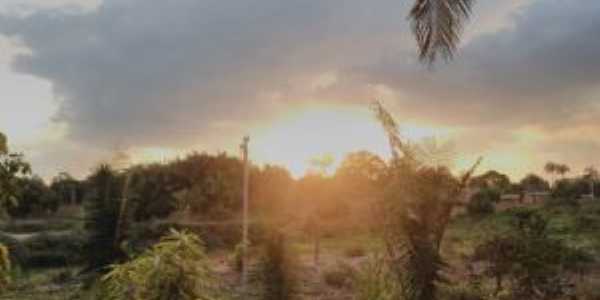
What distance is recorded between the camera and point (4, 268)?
431cm

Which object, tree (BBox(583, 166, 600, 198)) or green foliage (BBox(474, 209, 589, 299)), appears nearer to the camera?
green foliage (BBox(474, 209, 589, 299))

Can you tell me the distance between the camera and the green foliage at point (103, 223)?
699 inches

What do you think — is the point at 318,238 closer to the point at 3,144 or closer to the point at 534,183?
the point at 3,144

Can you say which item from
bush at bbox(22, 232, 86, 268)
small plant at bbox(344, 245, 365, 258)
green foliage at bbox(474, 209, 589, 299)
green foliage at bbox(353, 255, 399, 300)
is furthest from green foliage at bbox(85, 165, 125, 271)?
green foliage at bbox(474, 209, 589, 299)

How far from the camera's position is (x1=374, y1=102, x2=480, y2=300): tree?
10.6 metres

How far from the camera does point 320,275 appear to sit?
19.0 meters

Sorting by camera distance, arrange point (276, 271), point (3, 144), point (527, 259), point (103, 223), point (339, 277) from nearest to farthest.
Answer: point (3, 144) < point (276, 271) < point (527, 259) < point (339, 277) < point (103, 223)

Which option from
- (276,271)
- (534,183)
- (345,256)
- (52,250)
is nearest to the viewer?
A: (276,271)

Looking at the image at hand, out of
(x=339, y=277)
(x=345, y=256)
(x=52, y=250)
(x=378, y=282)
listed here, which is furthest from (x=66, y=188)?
(x=378, y=282)

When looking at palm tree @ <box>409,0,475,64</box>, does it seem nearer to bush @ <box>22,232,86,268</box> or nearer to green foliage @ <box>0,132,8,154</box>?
green foliage @ <box>0,132,8,154</box>

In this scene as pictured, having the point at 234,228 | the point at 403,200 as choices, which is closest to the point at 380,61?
the point at 403,200

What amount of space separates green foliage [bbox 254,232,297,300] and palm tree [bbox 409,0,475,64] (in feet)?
13.1

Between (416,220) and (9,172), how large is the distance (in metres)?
7.13

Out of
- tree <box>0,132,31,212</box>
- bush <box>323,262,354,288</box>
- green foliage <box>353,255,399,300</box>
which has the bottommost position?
bush <box>323,262,354,288</box>
